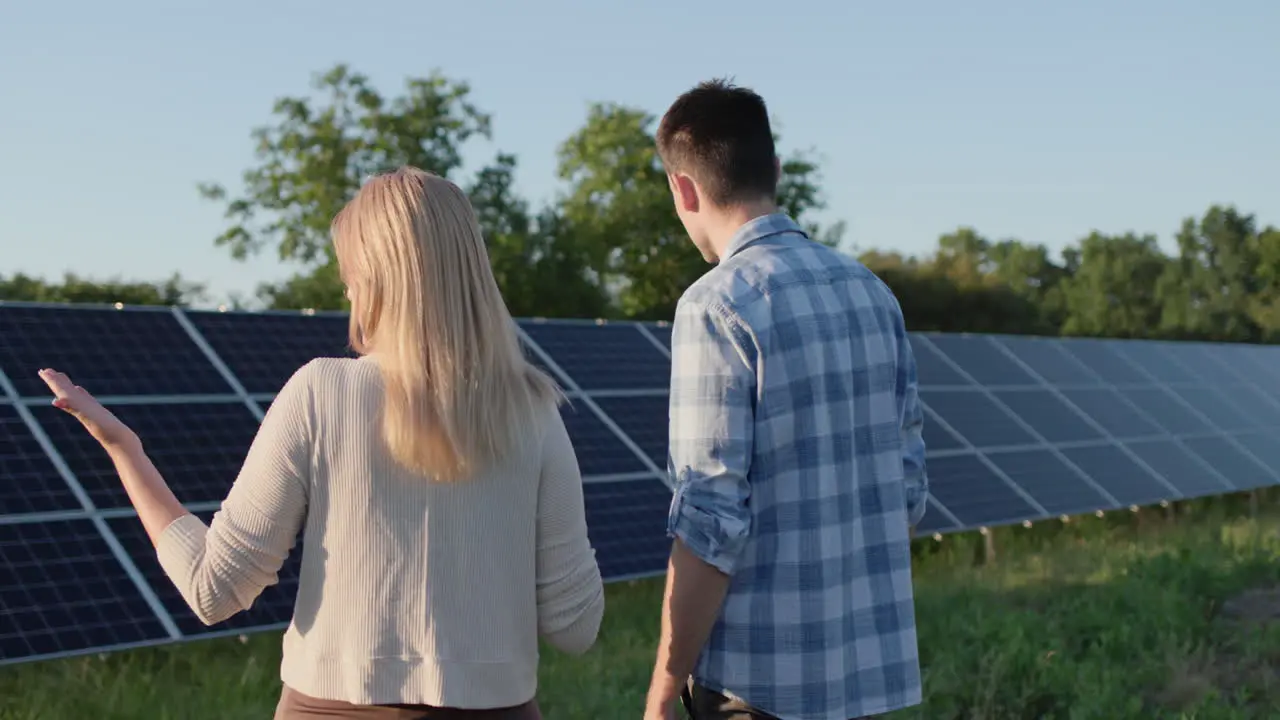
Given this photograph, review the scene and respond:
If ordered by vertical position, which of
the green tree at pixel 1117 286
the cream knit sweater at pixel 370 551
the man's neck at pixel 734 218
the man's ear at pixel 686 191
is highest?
the man's ear at pixel 686 191

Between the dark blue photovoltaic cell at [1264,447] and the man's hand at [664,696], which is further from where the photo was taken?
the dark blue photovoltaic cell at [1264,447]

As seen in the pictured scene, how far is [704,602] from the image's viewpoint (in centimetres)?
331

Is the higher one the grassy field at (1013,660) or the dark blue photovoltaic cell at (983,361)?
the dark blue photovoltaic cell at (983,361)

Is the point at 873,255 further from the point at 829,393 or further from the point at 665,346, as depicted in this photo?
the point at 829,393

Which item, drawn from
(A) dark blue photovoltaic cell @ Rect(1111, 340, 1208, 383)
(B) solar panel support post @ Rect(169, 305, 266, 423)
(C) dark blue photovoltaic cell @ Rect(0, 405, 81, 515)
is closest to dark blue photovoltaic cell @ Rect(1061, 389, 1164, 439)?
(A) dark blue photovoltaic cell @ Rect(1111, 340, 1208, 383)

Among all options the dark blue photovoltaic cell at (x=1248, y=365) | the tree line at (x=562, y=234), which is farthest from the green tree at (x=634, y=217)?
the dark blue photovoltaic cell at (x=1248, y=365)

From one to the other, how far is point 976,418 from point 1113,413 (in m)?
3.67

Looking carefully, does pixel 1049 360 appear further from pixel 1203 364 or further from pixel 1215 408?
pixel 1203 364

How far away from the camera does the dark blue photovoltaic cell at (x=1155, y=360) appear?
68.1 ft

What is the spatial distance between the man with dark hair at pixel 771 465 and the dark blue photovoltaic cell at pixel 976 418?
10754 mm

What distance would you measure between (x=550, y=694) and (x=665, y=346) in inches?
226

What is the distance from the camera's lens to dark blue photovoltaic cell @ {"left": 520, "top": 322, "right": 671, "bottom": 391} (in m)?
11.5

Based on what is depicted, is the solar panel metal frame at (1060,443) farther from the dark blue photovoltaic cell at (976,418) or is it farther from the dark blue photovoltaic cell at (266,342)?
the dark blue photovoltaic cell at (266,342)

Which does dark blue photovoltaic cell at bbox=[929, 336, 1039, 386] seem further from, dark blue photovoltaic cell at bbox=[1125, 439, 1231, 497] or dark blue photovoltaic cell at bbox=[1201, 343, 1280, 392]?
dark blue photovoltaic cell at bbox=[1201, 343, 1280, 392]
